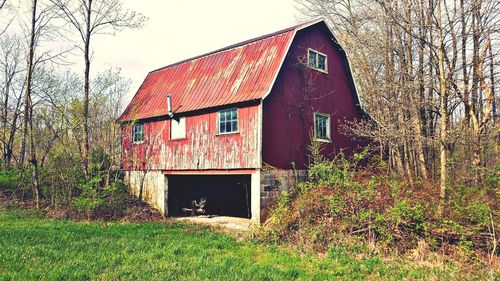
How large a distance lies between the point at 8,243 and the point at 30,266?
7.63ft

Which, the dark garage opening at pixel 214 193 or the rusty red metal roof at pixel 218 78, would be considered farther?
the dark garage opening at pixel 214 193

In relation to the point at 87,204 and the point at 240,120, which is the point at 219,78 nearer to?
the point at 240,120

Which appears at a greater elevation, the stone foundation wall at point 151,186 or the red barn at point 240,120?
the red barn at point 240,120

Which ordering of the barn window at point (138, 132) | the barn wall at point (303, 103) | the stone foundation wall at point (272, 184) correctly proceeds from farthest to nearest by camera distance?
the barn window at point (138, 132) → the barn wall at point (303, 103) → the stone foundation wall at point (272, 184)

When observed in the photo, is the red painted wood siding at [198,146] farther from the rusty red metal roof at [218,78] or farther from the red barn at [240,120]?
the rusty red metal roof at [218,78]

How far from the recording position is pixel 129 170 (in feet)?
60.0

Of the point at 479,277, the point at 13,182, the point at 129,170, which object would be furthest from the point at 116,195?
the point at 479,277

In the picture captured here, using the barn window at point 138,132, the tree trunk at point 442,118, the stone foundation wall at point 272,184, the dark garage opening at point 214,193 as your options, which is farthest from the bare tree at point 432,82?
the barn window at point 138,132

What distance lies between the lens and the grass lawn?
6438 millimetres

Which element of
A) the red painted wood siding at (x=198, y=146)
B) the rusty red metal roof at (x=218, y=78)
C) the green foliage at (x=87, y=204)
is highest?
the rusty red metal roof at (x=218, y=78)

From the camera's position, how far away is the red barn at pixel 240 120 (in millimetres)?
13258

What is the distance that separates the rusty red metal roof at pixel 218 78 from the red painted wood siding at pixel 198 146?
1.97 ft

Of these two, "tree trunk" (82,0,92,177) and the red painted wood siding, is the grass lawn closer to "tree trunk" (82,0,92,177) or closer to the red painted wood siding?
the red painted wood siding

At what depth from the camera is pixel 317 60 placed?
15.7 m
